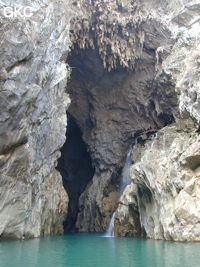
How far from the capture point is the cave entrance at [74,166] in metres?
36.2

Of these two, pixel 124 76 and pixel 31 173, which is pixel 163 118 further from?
pixel 31 173

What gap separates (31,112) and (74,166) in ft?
58.6

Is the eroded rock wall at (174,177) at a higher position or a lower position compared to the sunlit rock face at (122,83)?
lower

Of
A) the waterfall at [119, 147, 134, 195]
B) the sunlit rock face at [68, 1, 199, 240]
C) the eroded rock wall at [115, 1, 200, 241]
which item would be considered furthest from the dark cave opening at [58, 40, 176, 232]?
Result: the eroded rock wall at [115, 1, 200, 241]

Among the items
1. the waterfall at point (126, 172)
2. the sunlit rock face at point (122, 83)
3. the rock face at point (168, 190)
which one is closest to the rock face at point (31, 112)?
the sunlit rock face at point (122, 83)

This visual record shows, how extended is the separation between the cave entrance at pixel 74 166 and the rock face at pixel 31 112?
1178 cm

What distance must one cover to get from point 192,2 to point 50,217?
20615 mm

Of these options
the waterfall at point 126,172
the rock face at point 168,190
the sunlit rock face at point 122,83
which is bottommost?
the rock face at point 168,190

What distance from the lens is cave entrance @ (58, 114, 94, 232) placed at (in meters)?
36.2

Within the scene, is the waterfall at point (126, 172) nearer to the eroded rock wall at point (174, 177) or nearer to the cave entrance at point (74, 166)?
the cave entrance at point (74, 166)

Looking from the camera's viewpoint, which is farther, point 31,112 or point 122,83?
point 122,83

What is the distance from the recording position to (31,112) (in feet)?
65.5

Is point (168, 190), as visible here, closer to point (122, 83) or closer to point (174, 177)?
point (174, 177)

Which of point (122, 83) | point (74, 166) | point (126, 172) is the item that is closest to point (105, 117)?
point (122, 83)
